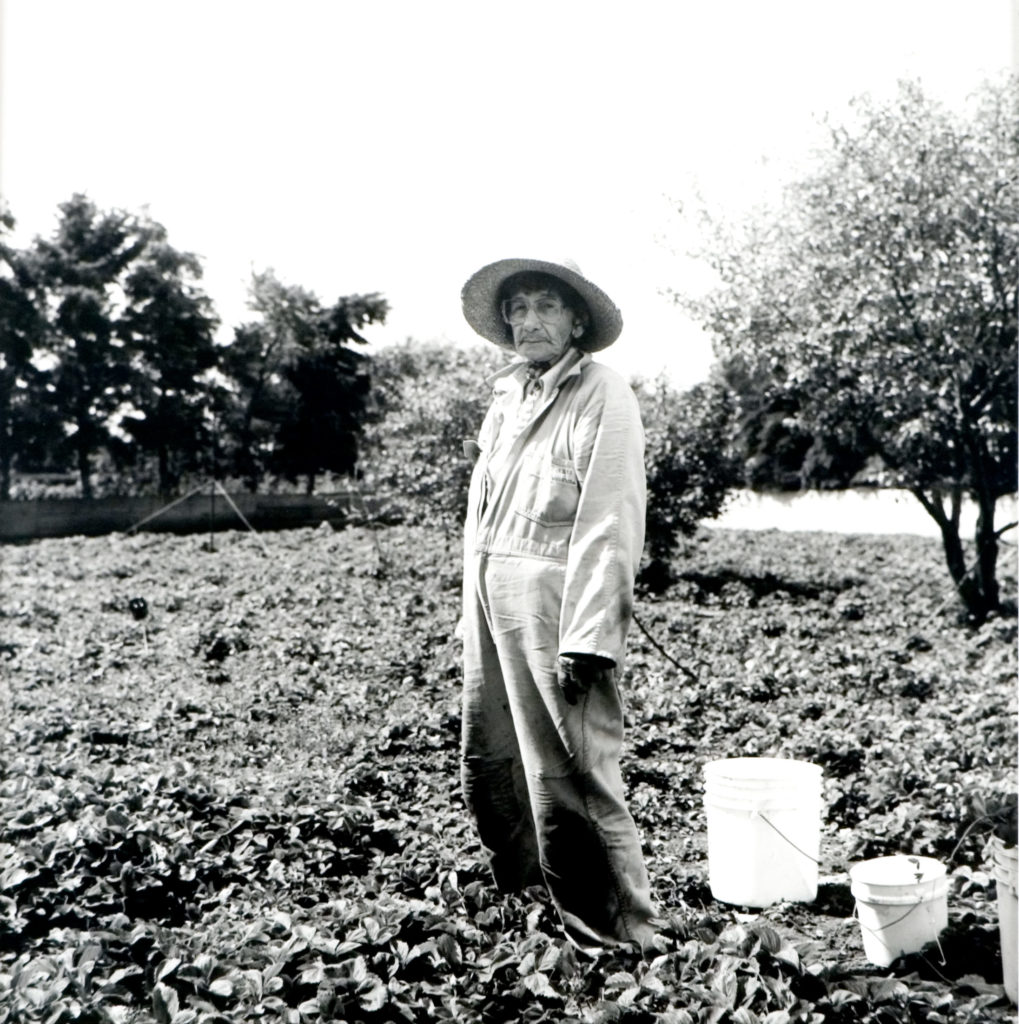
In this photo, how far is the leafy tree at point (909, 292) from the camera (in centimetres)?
878

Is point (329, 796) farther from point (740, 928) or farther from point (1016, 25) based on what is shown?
point (1016, 25)

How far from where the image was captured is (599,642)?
2830mm

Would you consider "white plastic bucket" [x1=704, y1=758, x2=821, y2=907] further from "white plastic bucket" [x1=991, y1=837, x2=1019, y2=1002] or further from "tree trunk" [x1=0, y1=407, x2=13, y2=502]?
"tree trunk" [x1=0, y1=407, x2=13, y2=502]

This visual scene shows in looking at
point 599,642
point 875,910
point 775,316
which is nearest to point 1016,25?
point 599,642

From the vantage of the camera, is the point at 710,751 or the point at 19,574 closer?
the point at 710,751

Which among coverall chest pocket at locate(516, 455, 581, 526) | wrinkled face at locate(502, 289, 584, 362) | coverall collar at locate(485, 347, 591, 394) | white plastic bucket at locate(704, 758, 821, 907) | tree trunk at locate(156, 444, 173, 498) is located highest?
tree trunk at locate(156, 444, 173, 498)

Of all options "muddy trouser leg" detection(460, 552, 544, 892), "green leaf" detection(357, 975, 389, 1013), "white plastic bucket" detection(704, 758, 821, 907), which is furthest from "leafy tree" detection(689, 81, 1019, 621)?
"green leaf" detection(357, 975, 389, 1013)

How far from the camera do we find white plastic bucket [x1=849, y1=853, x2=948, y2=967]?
3059 mm

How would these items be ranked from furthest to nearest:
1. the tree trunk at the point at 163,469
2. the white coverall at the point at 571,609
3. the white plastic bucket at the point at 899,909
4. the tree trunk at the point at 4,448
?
the tree trunk at the point at 163,469, the tree trunk at the point at 4,448, the white plastic bucket at the point at 899,909, the white coverall at the point at 571,609

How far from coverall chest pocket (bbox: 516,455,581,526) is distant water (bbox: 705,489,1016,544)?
2196cm

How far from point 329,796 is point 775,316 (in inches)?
277

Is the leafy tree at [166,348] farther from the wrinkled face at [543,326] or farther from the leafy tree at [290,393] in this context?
the wrinkled face at [543,326]

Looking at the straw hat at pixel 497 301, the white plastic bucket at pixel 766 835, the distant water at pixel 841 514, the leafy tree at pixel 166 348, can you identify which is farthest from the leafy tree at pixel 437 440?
the leafy tree at pixel 166 348

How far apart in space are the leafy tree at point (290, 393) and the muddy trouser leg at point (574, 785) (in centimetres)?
3694
